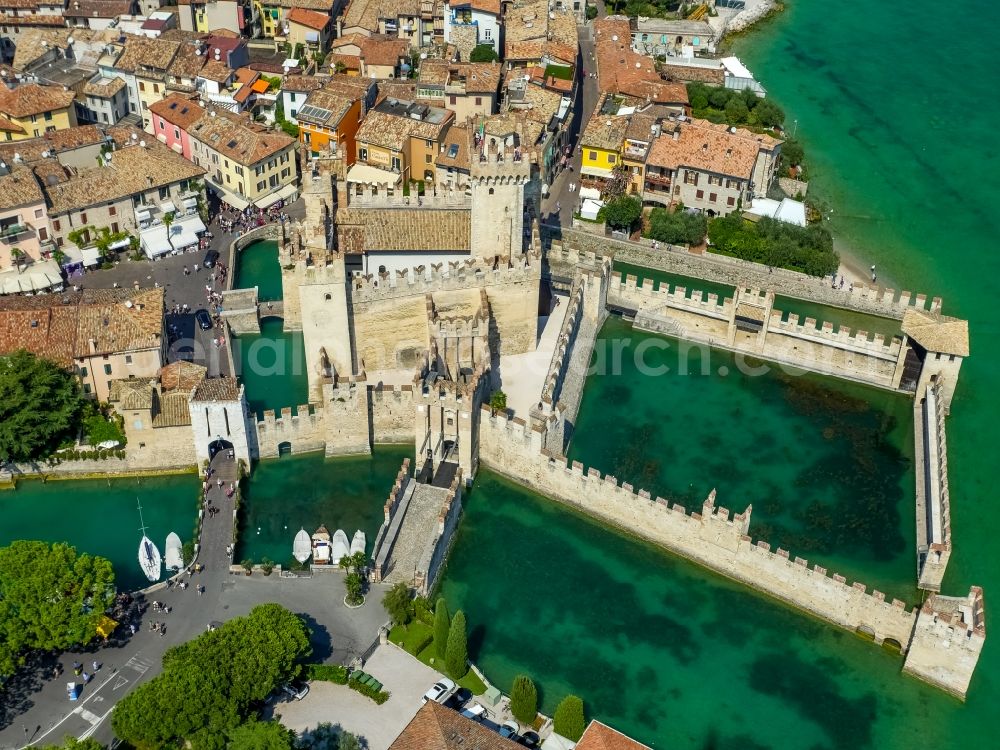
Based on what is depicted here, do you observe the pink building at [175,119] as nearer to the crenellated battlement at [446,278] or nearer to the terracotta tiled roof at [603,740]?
the crenellated battlement at [446,278]

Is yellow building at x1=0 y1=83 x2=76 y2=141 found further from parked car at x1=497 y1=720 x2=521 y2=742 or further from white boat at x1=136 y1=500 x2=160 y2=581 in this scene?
parked car at x1=497 y1=720 x2=521 y2=742

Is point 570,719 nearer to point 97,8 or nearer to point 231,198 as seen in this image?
point 231,198

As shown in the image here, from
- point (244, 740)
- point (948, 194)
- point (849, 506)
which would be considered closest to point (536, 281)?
point (849, 506)

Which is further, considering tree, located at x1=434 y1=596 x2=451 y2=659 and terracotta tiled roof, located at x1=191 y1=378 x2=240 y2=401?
terracotta tiled roof, located at x1=191 y1=378 x2=240 y2=401

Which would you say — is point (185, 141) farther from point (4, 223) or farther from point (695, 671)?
point (695, 671)

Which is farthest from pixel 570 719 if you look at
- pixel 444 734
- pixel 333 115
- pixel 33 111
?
pixel 33 111

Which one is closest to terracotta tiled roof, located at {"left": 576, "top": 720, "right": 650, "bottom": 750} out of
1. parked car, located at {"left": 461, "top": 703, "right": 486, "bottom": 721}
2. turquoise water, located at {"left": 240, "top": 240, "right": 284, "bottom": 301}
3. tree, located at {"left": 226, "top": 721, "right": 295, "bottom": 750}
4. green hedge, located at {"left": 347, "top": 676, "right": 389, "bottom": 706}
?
parked car, located at {"left": 461, "top": 703, "right": 486, "bottom": 721}
